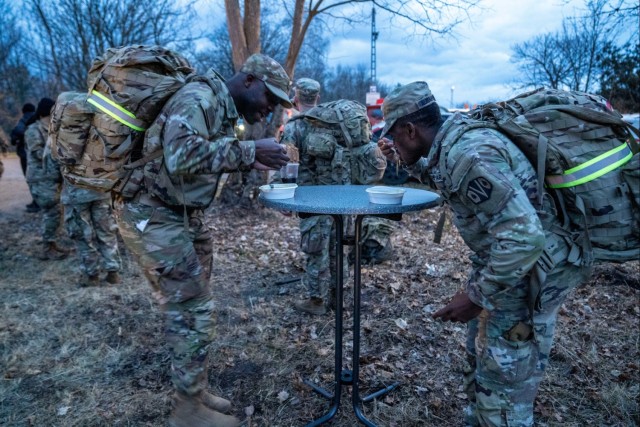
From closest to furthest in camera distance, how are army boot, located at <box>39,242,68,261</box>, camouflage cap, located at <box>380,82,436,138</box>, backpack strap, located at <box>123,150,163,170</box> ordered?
camouflage cap, located at <box>380,82,436,138</box>
backpack strap, located at <box>123,150,163,170</box>
army boot, located at <box>39,242,68,261</box>

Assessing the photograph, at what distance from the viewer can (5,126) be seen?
24.8m

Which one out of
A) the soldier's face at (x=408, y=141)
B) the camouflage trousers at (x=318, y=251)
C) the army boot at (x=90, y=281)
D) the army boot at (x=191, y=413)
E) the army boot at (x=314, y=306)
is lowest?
the army boot at (x=90, y=281)

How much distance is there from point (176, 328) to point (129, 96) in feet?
4.62

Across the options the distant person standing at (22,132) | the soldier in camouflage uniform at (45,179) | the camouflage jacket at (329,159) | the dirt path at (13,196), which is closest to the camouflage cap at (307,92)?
the camouflage jacket at (329,159)

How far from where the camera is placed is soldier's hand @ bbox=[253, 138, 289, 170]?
2598mm

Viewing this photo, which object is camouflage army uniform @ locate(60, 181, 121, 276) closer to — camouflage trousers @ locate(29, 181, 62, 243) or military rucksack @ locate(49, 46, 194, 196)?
camouflage trousers @ locate(29, 181, 62, 243)

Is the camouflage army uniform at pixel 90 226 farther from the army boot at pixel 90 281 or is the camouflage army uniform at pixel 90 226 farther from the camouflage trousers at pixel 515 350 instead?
the camouflage trousers at pixel 515 350

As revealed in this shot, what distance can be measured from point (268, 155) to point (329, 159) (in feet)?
6.97

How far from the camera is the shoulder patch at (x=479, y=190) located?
180 cm

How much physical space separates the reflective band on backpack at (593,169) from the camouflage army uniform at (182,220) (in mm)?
1611

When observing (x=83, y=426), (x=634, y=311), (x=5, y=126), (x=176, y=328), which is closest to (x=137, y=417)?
(x=83, y=426)

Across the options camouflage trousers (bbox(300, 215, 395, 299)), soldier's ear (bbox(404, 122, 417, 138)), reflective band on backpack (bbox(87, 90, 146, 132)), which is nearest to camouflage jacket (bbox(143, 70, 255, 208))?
reflective band on backpack (bbox(87, 90, 146, 132))

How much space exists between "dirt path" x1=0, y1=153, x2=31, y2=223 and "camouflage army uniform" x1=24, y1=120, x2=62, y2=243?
11.2ft

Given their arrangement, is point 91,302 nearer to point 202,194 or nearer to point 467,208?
point 202,194
